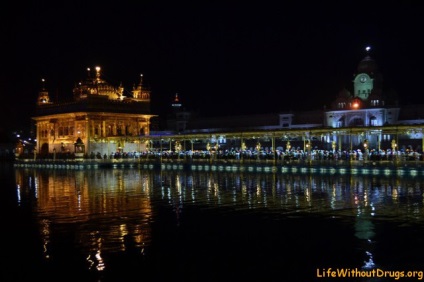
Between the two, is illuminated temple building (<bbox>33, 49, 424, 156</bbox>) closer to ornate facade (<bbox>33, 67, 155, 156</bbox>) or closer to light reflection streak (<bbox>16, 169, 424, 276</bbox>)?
ornate facade (<bbox>33, 67, 155, 156</bbox>)

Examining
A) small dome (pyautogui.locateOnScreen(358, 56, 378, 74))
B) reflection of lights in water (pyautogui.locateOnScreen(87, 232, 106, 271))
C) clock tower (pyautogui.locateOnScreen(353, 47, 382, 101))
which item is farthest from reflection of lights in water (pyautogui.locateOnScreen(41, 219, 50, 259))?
small dome (pyautogui.locateOnScreen(358, 56, 378, 74))

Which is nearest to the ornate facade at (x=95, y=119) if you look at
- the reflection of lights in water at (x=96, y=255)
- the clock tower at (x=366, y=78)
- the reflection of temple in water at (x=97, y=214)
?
the reflection of temple in water at (x=97, y=214)

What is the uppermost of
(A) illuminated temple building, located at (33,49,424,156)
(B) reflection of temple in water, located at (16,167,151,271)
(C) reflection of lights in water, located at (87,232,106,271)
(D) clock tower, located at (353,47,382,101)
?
(D) clock tower, located at (353,47,382,101)

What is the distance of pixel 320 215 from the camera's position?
15977 mm

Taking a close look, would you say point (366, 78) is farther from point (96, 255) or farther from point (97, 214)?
point (96, 255)

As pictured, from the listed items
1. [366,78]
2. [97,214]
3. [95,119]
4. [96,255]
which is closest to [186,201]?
[97,214]

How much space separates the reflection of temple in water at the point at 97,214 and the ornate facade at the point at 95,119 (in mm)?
28936

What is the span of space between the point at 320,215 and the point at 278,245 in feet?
14.1

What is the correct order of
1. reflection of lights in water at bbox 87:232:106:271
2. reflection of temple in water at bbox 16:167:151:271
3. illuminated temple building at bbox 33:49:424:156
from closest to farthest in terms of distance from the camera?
reflection of lights in water at bbox 87:232:106:271 → reflection of temple in water at bbox 16:167:151:271 → illuminated temple building at bbox 33:49:424:156

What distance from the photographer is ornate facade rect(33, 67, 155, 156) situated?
57.5 m

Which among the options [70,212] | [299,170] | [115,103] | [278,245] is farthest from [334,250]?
[115,103]

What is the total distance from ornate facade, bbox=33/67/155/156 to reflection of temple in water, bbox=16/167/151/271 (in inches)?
1139

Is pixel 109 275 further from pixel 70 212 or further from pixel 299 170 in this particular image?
pixel 299 170

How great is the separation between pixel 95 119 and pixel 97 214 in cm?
4195
